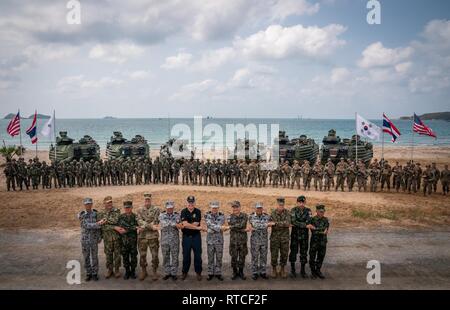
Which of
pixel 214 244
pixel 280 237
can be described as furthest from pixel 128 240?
pixel 280 237

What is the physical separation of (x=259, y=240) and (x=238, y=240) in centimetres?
42

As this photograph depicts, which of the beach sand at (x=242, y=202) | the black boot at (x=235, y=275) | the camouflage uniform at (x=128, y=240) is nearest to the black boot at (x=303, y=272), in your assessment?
the black boot at (x=235, y=275)

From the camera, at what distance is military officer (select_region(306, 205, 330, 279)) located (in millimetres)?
7359

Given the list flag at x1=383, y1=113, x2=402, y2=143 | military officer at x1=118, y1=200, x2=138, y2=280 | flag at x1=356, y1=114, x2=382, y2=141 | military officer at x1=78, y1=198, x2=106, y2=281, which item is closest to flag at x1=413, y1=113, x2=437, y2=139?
flag at x1=383, y1=113, x2=402, y2=143

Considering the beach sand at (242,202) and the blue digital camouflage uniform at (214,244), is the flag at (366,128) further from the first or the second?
the blue digital camouflage uniform at (214,244)

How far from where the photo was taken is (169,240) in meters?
7.31

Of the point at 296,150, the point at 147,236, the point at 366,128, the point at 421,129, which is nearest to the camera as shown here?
the point at 147,236

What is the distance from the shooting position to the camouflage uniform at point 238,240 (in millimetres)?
7297

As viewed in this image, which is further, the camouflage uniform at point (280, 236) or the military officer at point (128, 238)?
the camouflage uniform at point (280, 236)

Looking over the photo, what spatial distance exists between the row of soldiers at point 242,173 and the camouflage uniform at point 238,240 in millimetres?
11036

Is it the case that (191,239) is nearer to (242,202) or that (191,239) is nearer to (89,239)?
(89,239)

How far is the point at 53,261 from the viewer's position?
27.1ft
